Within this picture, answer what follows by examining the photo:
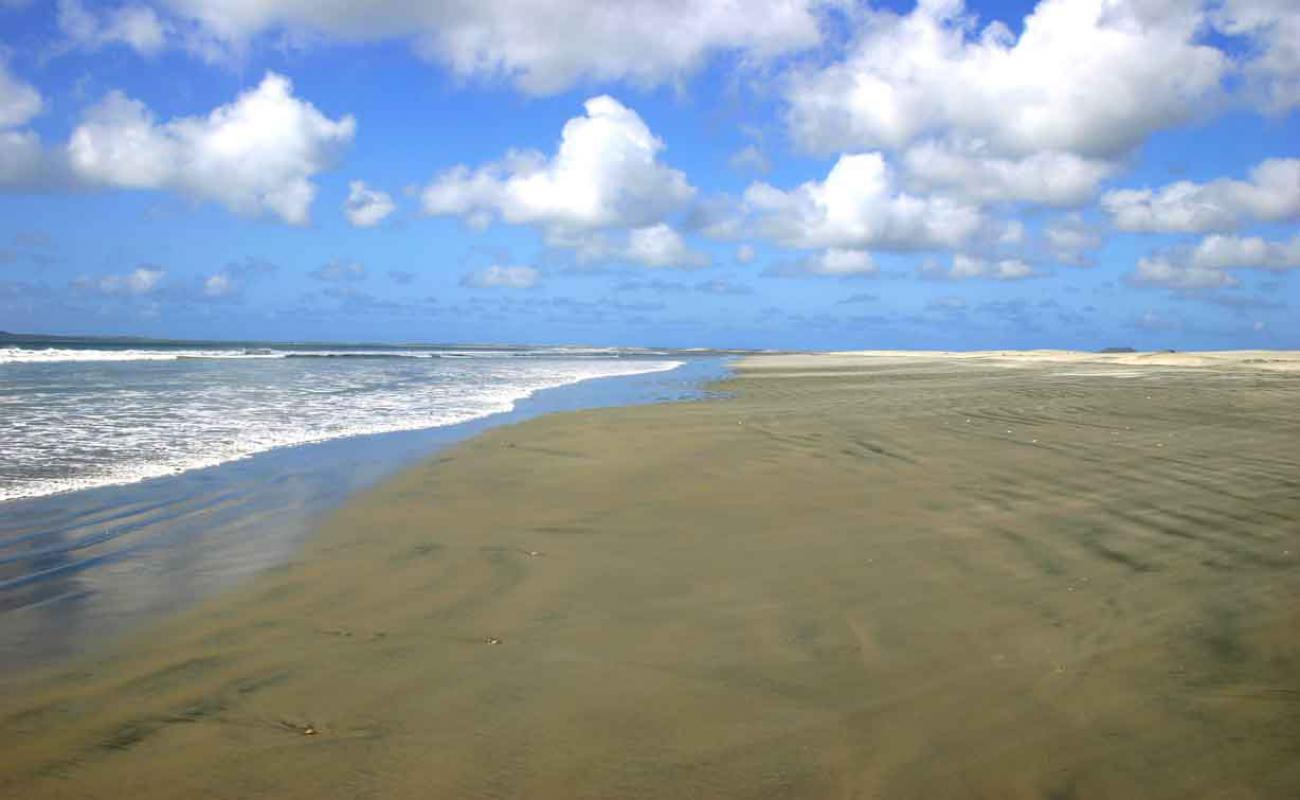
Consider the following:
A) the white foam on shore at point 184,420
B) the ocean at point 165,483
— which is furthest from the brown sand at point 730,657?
the white foam on shore at point 184,420

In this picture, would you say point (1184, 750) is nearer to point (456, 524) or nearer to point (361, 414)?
point (456, 524)

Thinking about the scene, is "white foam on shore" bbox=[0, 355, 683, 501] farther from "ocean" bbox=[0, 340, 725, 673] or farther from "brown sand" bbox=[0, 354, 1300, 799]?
"brown sand" bbox=[0, 354, 1300, 799]

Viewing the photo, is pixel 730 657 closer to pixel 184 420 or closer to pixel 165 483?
pixel 165 483

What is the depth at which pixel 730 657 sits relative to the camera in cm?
410

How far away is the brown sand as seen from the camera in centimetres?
305

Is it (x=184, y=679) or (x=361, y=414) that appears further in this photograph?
(x=361, y=414)

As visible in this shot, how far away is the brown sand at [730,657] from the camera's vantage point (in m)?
3.05

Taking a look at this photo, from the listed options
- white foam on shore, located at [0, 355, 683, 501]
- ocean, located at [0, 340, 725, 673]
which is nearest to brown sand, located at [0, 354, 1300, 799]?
ocean, located at [0, 340, 725, 673]

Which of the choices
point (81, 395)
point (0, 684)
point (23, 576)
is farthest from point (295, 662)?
point (81, 395)

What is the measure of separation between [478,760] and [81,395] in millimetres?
21767

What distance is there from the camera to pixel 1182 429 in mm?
12320

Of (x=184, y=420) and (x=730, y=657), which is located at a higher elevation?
(x=184, y=420)

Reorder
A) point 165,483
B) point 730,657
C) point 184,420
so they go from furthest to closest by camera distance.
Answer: point 184,420
point 165,483
point 730,657

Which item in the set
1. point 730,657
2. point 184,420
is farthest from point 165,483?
point 730,657
